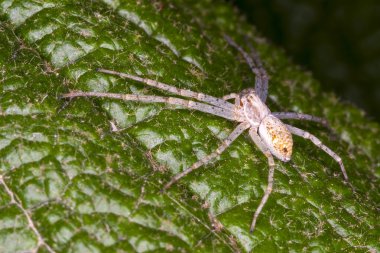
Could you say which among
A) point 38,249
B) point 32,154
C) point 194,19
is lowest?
point 38,249

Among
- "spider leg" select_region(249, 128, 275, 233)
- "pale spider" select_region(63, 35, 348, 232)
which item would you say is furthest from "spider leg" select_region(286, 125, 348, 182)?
"spider leg" select_region(249, 128, 275, 233)

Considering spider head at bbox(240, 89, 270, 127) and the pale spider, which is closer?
the pale spider

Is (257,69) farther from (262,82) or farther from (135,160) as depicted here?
(135,160)

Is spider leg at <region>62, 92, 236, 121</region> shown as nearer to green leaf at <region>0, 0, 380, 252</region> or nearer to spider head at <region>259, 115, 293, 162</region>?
green leaf at <region>0, 0, 380, 252</region>

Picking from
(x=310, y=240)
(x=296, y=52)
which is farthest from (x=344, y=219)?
(x=296, y=52)

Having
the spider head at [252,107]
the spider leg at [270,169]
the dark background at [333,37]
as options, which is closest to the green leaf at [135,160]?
the spider leg at [270,169]

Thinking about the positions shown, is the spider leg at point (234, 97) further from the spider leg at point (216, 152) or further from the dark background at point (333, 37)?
the dark background at point (333, 37)

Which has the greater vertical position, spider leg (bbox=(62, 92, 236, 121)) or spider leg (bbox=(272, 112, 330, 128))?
spider leg (bbox=(62, 92, 236, 121))

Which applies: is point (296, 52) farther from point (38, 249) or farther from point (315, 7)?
point (38, 249)
